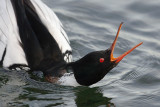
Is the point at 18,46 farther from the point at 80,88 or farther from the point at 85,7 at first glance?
the point at 85,7

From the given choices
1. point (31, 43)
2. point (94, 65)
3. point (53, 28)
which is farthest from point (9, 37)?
point (94, 65)

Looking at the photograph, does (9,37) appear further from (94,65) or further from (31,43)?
(94,65)

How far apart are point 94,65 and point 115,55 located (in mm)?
2224

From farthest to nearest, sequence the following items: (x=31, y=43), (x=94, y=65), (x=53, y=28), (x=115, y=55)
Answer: (x=115, y=55), (x=53, y=28), (x=31, y=43), (x=94, y=65)

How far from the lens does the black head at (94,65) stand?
25.3 ft

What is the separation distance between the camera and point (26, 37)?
8.62 m

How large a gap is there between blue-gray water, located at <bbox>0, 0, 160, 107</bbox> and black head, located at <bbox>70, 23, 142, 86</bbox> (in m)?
0.43

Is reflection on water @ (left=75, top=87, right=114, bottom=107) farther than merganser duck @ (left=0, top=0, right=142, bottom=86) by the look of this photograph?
No

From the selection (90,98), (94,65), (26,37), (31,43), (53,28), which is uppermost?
(53,28)

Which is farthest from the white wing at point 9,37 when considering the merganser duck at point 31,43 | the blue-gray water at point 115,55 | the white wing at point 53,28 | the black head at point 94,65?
the black head at point 94,65

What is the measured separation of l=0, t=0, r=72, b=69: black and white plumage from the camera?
864cm

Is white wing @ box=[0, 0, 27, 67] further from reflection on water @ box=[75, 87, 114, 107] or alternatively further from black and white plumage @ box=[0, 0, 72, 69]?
reflection on water @ box=[75, 87, 114, 107]

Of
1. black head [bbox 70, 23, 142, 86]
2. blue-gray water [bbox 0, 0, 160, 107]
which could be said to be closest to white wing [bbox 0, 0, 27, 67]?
blue-gray water [bbox 0, 0, 160, 107]

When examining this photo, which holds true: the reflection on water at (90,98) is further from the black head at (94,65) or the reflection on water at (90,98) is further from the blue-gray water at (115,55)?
the black head at (94,65)
